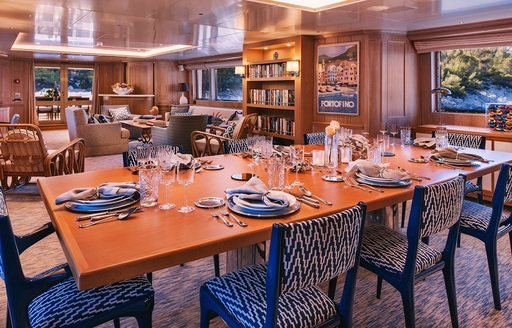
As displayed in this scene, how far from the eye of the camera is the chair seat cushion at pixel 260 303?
141cm

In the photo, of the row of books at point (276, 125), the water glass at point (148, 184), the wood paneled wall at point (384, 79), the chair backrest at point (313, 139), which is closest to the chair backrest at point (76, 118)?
the row of books at point (276, 125)

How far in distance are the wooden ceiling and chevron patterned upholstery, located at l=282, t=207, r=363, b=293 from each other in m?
3.17

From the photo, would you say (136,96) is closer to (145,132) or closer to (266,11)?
(145,132)

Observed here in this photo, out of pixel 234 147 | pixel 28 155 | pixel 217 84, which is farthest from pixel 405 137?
pixel 217 84

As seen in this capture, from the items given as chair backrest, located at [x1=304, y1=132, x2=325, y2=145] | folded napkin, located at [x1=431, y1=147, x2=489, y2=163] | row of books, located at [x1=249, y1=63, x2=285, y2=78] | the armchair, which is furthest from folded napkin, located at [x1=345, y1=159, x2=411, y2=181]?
the armchair

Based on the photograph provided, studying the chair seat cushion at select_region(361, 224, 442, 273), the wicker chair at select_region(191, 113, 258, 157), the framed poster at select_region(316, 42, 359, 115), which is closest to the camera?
the chair seat cushion at select_region(361, 224, 442, 273)

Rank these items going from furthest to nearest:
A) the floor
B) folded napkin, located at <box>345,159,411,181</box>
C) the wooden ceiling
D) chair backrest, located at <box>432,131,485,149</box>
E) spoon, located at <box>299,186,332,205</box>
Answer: the wooden ceiling, chair backrest, located at <box>432,131,485,149</box>, the floor, folded napkin, located at <box>345,159,411,181</box>, spoon, located at <box>299,186,332,205</box>

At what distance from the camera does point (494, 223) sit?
235 centimetres

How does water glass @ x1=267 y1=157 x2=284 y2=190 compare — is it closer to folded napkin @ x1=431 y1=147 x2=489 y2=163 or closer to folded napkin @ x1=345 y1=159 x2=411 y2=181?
folded napkin @ x1=345 y1=159 x2=411 y2=181

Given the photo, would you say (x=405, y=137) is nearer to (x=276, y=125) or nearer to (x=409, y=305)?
(x=409, y=305)

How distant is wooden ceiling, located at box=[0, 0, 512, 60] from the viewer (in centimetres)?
409

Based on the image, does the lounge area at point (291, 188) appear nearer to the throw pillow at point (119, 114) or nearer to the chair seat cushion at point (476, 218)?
the chair seat cushion at point (476, 218)

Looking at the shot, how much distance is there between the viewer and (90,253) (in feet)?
4.05

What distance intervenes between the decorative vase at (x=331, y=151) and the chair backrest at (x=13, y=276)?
1.79 m
